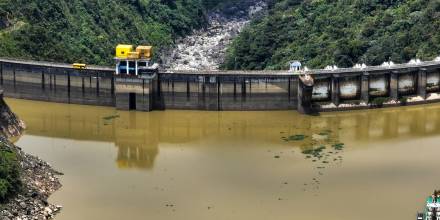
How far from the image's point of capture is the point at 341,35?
238 ft

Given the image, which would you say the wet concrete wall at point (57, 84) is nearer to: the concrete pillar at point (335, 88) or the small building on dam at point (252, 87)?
the small building on dam at point (252, 87)

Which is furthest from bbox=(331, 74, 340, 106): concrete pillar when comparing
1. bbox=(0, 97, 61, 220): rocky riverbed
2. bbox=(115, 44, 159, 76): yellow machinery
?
bbox=(0, 97, 61, 220): rocky riverbed

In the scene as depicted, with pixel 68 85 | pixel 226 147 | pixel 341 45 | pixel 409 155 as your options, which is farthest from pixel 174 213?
pixel 341 45

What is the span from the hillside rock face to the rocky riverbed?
129 ft

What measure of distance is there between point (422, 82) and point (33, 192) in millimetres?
30628

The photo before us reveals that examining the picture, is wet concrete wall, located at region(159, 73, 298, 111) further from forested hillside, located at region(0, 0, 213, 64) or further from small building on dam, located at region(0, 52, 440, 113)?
forested hillside, located at region(0, 0, 213, 64)

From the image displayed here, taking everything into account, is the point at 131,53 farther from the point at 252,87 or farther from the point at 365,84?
the point at 365,84

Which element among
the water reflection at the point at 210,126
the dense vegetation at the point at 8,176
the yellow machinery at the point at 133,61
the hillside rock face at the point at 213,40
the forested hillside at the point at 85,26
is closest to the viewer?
Answer: the dense vegetation at the point at 8,176

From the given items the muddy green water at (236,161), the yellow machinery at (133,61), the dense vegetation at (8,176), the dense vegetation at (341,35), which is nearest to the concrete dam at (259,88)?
the yellow machinery at (133,61)

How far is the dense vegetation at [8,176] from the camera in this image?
33688 mm

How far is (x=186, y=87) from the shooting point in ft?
177

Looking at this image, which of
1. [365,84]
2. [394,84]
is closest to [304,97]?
[365,84]

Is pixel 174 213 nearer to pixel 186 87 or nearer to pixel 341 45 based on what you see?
pixel 186 87

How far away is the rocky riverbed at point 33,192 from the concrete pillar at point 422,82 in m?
27.6
